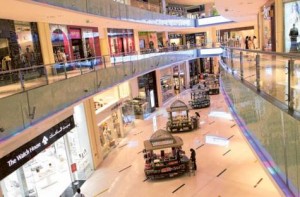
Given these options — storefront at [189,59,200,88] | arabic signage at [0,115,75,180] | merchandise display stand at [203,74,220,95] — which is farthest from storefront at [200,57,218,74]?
arabic signage at [0,115,75,180]

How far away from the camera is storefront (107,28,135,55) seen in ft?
79.6

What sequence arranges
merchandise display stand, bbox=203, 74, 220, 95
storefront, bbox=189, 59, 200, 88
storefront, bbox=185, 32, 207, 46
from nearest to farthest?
merchandise display stand, bbox=203, 74, 220, 95 < storefront, bbox=189, 59, 200, 88 < storefront, bbox=185, 32, 207, 46

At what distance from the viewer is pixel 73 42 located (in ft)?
64.1

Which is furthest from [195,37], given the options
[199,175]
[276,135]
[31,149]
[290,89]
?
[290,89]

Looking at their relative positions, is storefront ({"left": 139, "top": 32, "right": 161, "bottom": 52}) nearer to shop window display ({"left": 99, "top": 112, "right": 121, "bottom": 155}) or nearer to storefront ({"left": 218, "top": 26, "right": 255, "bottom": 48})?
storefront ({"left": 218, "top": 26, "right": 255, "bottom": 48})

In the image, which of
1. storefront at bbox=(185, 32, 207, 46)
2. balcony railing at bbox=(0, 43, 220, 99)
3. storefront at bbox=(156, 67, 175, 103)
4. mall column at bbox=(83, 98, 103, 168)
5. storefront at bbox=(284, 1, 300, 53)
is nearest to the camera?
balcony railing at bbox=(0, 43, 220, 99)

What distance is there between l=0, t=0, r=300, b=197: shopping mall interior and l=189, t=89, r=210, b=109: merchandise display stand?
334 mm

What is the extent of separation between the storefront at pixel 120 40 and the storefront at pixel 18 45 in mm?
9648

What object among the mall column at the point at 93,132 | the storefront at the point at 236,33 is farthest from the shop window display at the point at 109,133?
the storefront at the point at 236,33

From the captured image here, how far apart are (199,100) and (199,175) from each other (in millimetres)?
15303

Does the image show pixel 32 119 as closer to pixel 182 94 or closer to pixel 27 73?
pixel 27 73

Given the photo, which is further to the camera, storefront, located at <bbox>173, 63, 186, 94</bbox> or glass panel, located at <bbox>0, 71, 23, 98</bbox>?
storefront, located at <bbox>173, 63, 186, 94</bbox>

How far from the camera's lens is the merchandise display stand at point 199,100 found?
29.5 m

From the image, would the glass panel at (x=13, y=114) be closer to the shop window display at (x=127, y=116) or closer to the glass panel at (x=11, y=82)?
the glass panel at (x=11, y=82)
